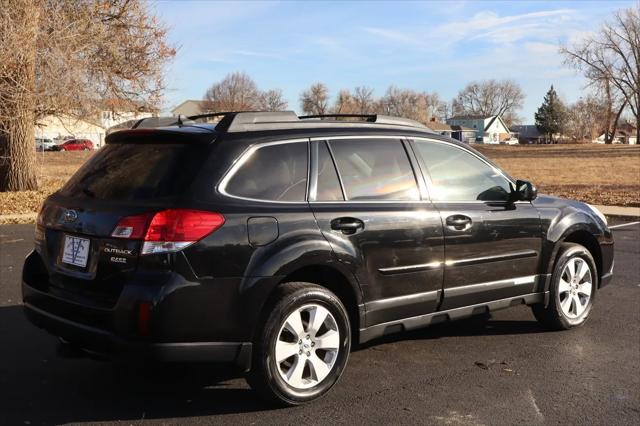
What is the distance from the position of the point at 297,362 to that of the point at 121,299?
44.5 inches

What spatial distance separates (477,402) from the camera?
4.09 meters

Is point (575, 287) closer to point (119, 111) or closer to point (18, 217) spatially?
point (18, 217)

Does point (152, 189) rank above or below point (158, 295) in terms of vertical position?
above

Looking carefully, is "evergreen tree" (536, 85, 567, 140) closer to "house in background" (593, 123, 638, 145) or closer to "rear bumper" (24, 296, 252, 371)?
"house in background" (593, 123, 638, 145)

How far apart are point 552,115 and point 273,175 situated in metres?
128

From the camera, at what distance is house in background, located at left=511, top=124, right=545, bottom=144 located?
482 feet

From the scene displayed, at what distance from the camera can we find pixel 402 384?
14.5ft

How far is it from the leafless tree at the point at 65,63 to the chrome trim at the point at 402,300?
1160 cm

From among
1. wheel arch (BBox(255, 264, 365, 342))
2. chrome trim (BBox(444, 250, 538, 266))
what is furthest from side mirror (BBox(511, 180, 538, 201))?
wheel arch (BBox(255, 264, 365, 342))

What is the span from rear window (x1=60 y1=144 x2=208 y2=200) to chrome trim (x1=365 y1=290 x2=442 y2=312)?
1.48 m

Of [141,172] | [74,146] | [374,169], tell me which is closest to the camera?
[141,172]

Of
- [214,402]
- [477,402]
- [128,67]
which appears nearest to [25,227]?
[128,67]

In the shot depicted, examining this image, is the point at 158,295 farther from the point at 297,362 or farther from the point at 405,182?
the point at 405,182

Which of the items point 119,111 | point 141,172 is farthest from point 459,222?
point 119,111
